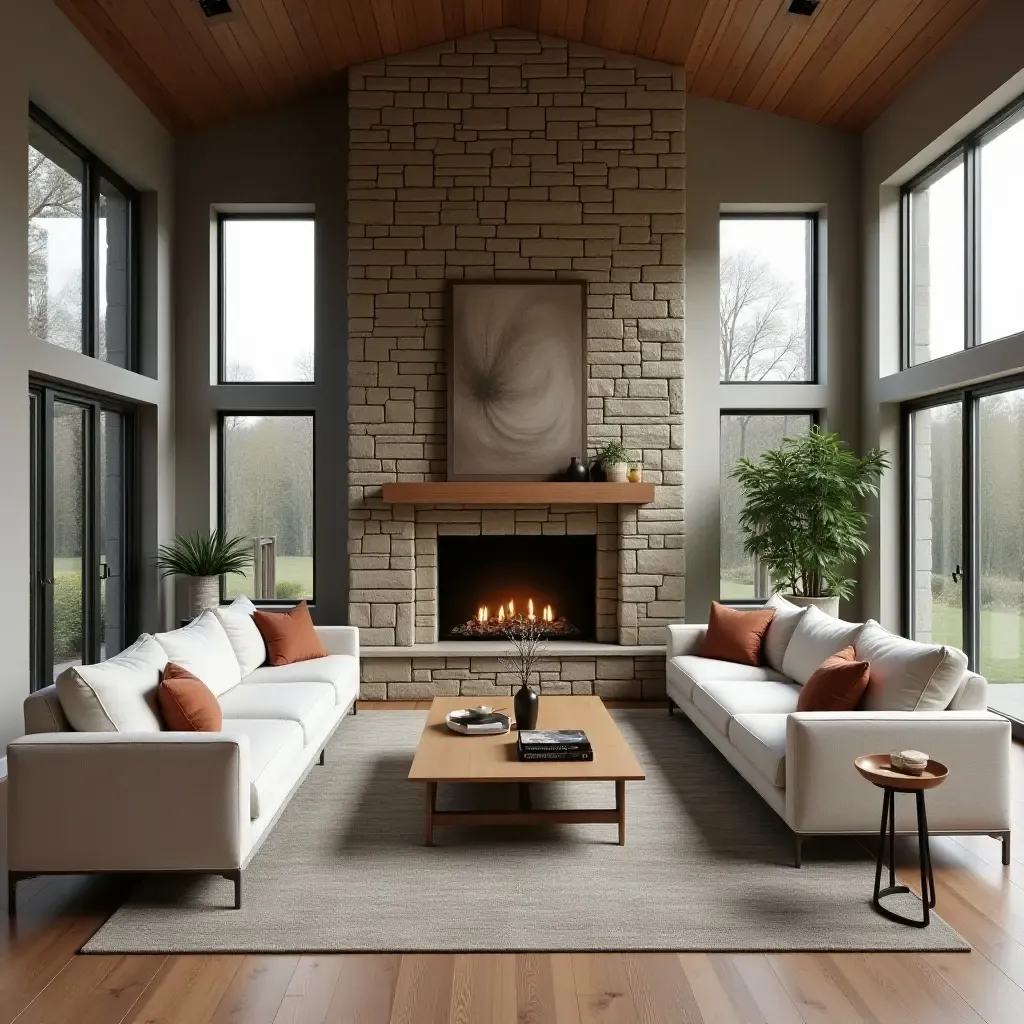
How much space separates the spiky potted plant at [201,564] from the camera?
6.91 m

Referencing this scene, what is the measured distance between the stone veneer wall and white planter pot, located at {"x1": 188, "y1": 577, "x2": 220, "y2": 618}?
1.06 meters

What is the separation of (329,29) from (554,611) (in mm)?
4464

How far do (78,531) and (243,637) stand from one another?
1619mm

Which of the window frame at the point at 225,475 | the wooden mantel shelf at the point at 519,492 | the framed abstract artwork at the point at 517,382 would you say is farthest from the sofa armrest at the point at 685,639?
the window frame at the point at 225,475

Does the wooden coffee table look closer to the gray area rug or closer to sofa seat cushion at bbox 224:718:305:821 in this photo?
the gray area rug

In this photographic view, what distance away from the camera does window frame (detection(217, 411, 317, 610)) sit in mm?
7410

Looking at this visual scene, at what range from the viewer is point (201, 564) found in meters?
6.93

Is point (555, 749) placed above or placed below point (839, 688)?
below

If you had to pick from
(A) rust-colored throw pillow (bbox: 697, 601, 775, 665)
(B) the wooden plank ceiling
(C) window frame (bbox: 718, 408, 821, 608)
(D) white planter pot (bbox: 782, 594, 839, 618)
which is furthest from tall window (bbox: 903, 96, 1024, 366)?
(A) rust-colored throw pillow (bbox: 697, 601, 775, 665)

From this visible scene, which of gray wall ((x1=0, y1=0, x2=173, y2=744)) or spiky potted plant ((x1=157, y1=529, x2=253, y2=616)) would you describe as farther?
spiky potted plant ((x1=157, y1=529, x2=253, y2=616))

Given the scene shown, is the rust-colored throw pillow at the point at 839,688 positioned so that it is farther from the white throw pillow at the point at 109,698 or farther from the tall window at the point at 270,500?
the tall window at the point at 270,500

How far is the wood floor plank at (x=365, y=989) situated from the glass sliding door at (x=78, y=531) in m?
3.59

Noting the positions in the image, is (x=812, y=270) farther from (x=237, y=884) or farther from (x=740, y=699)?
(x=237, y=884)

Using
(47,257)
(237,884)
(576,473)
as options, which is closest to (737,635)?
(576,473)
